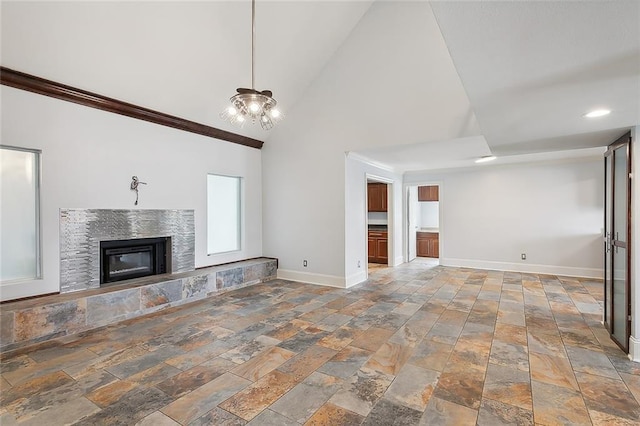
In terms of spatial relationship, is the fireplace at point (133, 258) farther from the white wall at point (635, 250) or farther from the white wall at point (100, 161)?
the white wall at point (635, 250)

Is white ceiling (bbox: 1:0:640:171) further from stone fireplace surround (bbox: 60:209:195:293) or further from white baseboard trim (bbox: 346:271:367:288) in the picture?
white baseboard trim (bbox: 346:271:367:288)

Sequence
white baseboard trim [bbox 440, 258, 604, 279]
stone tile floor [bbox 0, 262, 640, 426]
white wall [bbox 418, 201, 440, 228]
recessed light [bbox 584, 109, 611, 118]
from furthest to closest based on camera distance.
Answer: white wall [bbox 418, 201, 440, 228] < white baseboard trim [bbox 440, 258, 604, 279] < recessed light [bbox 584, 109, 611, 118] < stone tile floor [bbox 0, 262, 640, 426]

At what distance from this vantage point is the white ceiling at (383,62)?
1.44m

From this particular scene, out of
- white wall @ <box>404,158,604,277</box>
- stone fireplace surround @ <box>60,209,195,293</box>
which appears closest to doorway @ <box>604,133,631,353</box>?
white wall @ <box>404,158,604,277</box>

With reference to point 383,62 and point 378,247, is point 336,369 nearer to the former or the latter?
point 383,62

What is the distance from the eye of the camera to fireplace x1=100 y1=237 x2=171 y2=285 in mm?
4188

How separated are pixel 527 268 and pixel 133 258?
24.8 ft

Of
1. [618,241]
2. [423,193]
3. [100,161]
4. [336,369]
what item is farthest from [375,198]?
[100,161]

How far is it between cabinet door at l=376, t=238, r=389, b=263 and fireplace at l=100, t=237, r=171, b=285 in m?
4.95

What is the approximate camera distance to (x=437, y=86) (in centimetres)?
434

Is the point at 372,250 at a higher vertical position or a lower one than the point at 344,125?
lower

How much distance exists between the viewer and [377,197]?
7.97 metres

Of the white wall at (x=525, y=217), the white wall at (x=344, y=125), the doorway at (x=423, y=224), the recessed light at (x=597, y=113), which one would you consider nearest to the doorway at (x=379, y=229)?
the doorway at (x=423, y=224)

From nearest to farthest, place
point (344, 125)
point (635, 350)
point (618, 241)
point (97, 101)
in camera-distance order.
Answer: point (635, 350)
point (618, 241)
point (97, 101)
point (344, 125)
